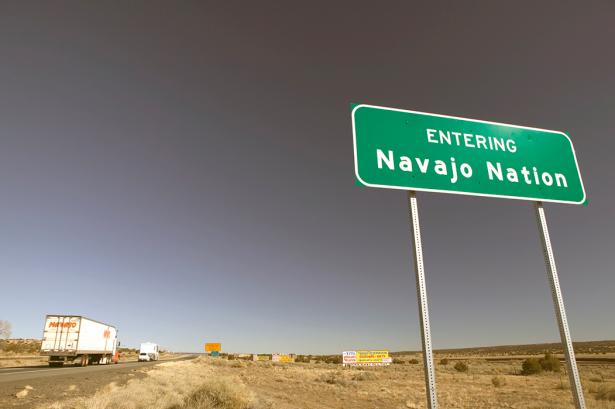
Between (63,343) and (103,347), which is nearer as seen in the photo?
(63,343)

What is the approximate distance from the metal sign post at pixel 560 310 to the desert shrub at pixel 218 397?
1134 centimetres

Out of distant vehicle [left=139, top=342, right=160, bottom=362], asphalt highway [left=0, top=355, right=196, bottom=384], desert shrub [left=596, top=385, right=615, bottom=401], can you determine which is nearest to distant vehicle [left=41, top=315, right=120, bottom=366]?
asphalt highway [left=0, top=355, right=196, bottom=384]

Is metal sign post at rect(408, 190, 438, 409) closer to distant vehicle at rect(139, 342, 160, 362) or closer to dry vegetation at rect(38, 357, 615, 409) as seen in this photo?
dry vegetation at rect(38, 357, 615, 409)

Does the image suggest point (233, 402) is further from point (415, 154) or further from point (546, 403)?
point (546, 403)

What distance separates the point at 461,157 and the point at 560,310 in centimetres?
212

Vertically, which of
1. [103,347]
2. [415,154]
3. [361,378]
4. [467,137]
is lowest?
[361,378]

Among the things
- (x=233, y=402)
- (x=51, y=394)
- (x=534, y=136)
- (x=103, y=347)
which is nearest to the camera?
(x=534, y=136)

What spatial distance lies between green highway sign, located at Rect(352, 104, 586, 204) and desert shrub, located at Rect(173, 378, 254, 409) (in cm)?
1166

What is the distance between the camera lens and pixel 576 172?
484cm

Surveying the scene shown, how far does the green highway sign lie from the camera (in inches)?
157

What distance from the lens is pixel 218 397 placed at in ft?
42.7

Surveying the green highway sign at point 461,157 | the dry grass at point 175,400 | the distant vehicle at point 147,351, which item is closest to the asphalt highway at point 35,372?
the dry grass at point 175,400

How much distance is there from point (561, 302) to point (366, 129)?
307cm

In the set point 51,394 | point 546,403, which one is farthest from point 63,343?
point 546,403
